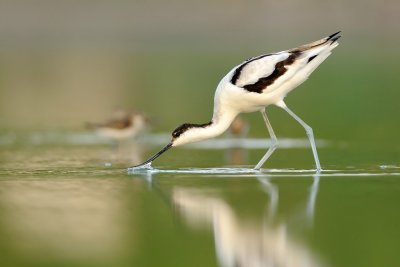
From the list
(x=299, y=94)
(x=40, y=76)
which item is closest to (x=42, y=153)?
(x=299, y=94)

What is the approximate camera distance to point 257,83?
1091 centimetres

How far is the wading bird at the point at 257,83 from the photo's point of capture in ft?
35.9

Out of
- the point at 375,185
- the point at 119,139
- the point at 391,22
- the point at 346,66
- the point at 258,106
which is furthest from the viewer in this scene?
the point at 391,22

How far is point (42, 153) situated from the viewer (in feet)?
43.0

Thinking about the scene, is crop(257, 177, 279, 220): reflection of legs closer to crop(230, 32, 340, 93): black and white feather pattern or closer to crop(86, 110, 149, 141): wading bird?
crop(230, 32, 340, 93): black and white feather pattern

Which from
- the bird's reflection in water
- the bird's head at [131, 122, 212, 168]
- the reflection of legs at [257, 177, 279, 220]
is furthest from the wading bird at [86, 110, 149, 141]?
the bird's reflection in water

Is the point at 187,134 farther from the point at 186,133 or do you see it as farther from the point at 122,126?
the point at 122,126

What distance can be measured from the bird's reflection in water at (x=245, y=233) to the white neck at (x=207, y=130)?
1.00 m

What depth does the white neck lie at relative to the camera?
11.0 metres

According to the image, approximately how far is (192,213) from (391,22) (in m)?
42.5

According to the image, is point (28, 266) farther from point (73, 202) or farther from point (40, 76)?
point (40, 76)

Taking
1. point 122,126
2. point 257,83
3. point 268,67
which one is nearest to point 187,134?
point 257,83

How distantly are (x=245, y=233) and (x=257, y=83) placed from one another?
2975mm

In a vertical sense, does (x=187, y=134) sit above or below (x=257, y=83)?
below
